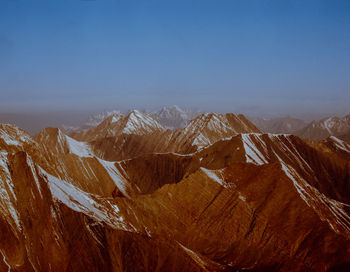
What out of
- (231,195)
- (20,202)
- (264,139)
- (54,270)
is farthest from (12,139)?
(264,139)

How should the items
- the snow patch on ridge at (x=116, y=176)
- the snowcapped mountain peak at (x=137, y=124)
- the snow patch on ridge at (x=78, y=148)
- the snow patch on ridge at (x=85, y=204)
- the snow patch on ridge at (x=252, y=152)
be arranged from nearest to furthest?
the snow patch on ridge at (x=85, y=204), the snow patch on ridge at (x=252, y=152), the snow patch on ridge at (x=116, y=176), the snow patch on ridge at (x=78, y=148), the snowcapped mountain peak at (x=137, y=124)

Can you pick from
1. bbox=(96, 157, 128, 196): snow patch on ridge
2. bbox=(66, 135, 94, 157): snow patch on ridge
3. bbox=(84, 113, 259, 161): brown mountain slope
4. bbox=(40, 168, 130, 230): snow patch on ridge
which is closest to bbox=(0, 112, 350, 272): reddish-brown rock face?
bbox=(40, 168, 130, 230): snow patch on ridge

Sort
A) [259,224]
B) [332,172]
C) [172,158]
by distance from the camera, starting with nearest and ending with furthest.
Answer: [259,224]
[332,172]
[172,158]

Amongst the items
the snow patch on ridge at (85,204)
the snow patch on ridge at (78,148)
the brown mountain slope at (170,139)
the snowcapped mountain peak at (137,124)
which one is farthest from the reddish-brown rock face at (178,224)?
the snowcapped mountain peak at (137,124)

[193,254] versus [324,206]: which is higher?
[324,206]

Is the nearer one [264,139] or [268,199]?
[268,199]

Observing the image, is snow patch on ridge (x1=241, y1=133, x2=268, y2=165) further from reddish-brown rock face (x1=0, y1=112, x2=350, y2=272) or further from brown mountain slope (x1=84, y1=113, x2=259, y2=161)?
brown mountain slope (x1=84, y1=113, x2=259, y2=161)

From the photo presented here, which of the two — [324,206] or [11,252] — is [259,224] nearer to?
[324,206]

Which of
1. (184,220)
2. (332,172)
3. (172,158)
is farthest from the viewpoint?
(172,158)

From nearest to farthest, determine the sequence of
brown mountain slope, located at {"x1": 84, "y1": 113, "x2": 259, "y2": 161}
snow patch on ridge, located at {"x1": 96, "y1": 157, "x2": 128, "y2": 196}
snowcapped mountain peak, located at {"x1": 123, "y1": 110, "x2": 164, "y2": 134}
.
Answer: snow patch on ridge, located at {"x1": 96, "y1": 157, "x2": 128, "y2": 196} < brown mountain slope, located at {"x1": 84, "y1": 113, "x2": 259, "y2": 161} < snowcapped mountain peak, located at {"x1": 123, "y1": 110, "x2": 164, "y2": 134}

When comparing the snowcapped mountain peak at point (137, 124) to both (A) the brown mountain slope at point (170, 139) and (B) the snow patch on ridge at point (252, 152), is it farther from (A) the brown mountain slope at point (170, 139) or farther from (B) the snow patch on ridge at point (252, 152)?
(B) the snow patch on ridge at point (252, 152)

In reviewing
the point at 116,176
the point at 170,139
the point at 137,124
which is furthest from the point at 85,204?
the point at 137,124
